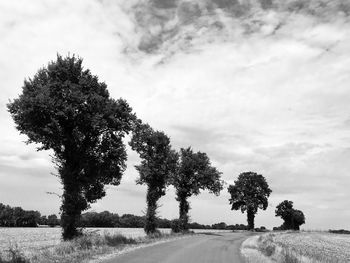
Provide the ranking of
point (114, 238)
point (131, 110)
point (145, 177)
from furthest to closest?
point (145, 177) < point (131, 110) < point (114, 238)

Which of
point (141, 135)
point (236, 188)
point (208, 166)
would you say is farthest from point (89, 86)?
point (236, 188)

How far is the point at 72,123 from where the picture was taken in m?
33.7

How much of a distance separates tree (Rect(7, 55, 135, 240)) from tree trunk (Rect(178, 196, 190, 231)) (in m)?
32.1

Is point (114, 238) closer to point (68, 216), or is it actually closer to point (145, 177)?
point (68, 216)

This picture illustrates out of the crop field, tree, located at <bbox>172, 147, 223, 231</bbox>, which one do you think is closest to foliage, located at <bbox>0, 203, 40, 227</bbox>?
tree, located at <bbox>172, 147, 223, 231</bbox>

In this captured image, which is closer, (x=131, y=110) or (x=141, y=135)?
(x=131, y=110)

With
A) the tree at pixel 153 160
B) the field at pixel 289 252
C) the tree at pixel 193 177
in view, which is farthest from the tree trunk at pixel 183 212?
the field at pixel 289 252

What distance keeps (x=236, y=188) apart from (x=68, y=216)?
97.5 meters

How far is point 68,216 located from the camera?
3281 cm

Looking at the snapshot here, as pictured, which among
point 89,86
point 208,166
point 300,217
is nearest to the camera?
point 89,86

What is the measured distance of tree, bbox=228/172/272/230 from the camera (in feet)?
398

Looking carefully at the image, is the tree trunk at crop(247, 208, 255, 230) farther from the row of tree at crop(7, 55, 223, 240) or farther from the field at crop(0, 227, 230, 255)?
the row of tree at crop(7, 55, 223, 240)

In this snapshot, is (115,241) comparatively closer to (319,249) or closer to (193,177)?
(319,249)

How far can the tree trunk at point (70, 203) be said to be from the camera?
32.8m
